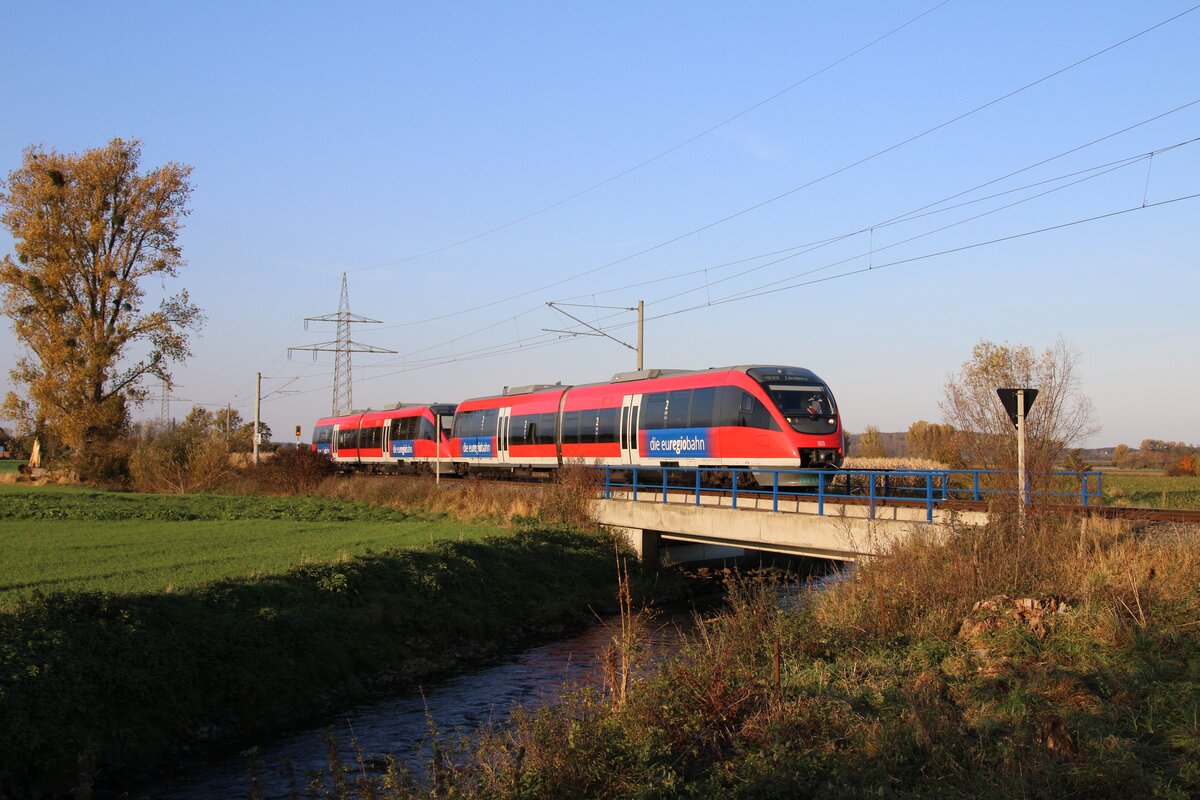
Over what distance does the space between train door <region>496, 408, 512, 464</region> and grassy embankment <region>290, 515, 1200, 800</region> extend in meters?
24.1

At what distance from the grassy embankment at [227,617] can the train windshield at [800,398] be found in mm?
6678

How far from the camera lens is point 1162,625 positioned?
10172mm

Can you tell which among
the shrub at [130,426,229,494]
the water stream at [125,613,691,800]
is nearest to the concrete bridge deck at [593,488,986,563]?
the water stream at [125,613,691,800]

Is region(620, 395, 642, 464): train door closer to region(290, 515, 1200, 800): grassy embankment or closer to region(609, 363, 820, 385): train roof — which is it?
region(609, 363, 820, 385): train roof

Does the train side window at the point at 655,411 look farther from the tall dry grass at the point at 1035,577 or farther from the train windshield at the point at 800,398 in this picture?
the tall dry grass at the point at 1035,577

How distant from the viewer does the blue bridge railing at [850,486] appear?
52.0 feet

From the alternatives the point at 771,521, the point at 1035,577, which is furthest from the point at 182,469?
the point at 1035,577

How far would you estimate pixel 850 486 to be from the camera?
65.3 feet

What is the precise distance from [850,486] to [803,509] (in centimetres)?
112

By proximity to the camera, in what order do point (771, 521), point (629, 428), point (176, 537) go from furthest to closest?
point (629, 428), point (176, 537), point (771, 521)

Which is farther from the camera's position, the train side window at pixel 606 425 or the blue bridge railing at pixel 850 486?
the train side window at pixel 606 425

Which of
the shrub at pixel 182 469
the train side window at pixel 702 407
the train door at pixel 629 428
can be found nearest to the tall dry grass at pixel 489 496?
the train door at pixel 629 428

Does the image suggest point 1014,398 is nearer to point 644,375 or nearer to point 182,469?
point 644,375

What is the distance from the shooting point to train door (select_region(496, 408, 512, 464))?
36625 mm
